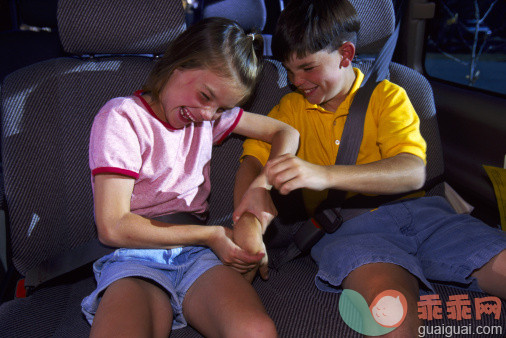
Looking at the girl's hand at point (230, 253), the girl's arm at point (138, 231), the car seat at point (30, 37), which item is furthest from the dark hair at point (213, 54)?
the car seat at point (30, 37)

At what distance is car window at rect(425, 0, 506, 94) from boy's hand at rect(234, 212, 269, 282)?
47.4 inches

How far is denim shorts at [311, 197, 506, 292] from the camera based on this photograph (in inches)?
46.0

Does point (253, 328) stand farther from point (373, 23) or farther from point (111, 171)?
point (373, 23)

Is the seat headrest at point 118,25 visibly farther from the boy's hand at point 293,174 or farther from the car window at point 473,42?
the car window at point 473,42

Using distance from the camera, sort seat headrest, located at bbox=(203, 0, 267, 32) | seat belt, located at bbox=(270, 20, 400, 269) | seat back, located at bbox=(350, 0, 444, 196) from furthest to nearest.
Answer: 1. seat headrest, located at bbox=(203, 0, 267, 32)
2. seat back, located at bbox=(350, 0, 444, 196)
3. seat belt, located at bbox=(270, 20, 400, 269)

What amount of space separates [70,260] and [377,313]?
0.90 m

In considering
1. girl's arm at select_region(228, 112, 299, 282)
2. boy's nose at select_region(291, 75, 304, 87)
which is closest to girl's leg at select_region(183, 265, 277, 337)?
girl's arm at select_region(228, 112, 299, 282)

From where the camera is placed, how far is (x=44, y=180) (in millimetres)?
1305

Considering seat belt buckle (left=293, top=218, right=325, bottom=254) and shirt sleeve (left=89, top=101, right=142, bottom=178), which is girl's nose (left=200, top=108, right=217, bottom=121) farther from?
seat belt buckle (left=293, top=218, right=325, bottom=254)

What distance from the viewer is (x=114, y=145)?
1.14 meters

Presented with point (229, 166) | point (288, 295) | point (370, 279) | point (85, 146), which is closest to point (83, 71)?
point (85, 146)

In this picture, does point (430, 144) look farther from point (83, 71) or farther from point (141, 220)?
point (83, 71)

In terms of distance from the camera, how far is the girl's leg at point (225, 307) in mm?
975

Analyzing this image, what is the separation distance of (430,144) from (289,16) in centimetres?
69
